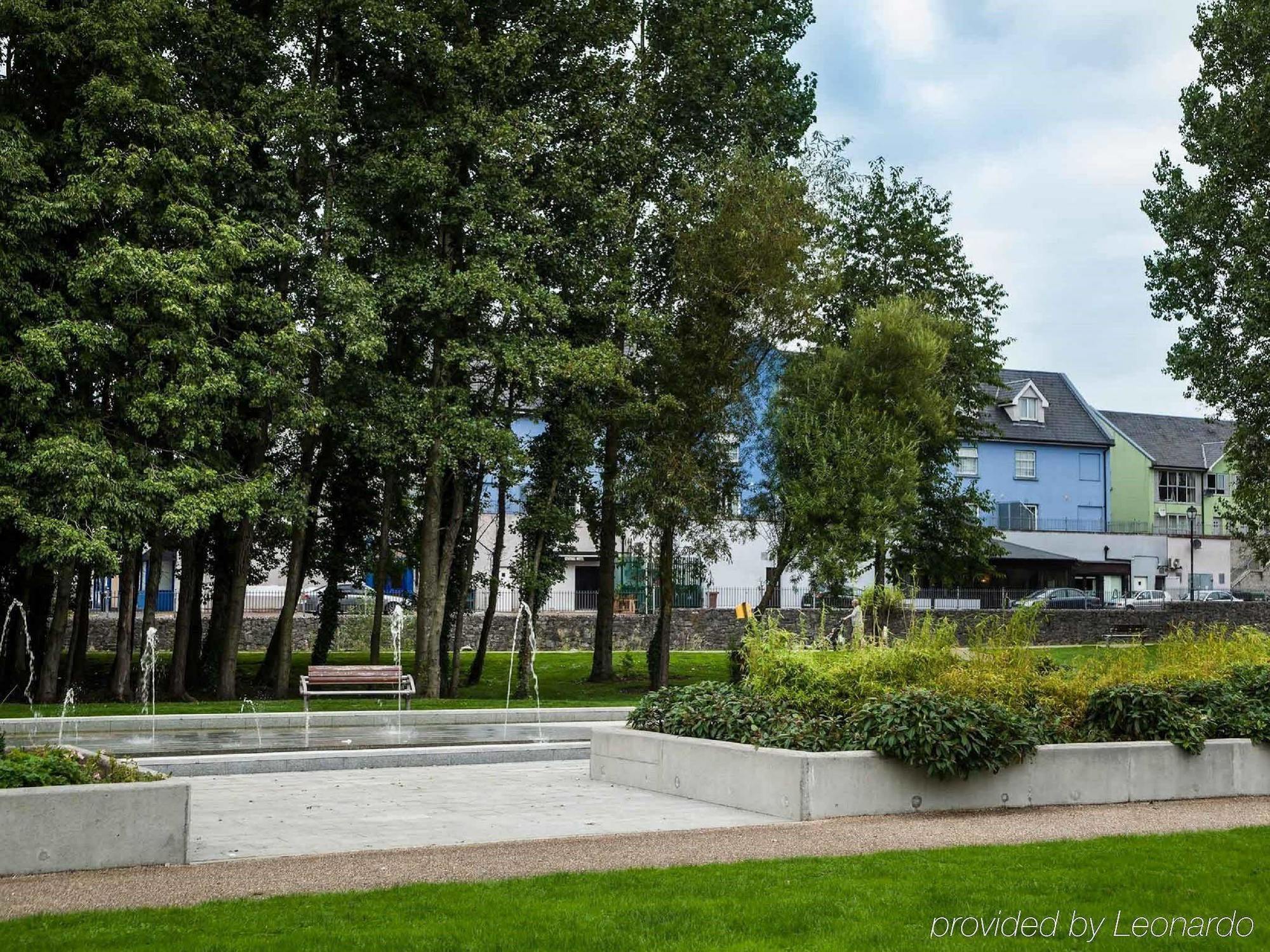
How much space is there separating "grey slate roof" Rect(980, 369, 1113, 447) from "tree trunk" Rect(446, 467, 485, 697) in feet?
119

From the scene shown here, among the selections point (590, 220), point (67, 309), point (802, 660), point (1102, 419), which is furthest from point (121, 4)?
point (1102, 419)

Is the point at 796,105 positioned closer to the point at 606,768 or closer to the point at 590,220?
the point at 590,220

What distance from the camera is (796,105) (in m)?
32.6

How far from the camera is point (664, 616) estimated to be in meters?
30.2

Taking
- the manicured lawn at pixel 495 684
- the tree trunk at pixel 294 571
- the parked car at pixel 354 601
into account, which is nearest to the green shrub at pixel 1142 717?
the manicured lawn at pixel 495 684

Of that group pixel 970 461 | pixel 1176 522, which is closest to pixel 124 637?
pixel 970 461

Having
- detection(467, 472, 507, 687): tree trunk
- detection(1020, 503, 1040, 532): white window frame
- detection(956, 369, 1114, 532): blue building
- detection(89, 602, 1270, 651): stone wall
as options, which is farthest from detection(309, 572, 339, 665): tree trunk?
detection(1020, 503, 1040, 532): white window frame

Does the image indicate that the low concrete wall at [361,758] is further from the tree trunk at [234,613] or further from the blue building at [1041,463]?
the blue building at [1041,463]

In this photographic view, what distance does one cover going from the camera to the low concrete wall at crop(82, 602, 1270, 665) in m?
39.0

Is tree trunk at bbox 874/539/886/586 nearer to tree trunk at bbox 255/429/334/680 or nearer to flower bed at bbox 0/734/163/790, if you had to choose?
tree trunk at bbox 255/429/334/680

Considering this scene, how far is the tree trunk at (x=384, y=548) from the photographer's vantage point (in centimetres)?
2812

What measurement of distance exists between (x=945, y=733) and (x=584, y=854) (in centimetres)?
360

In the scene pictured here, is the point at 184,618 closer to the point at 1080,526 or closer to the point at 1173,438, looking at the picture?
the point at 1080,526

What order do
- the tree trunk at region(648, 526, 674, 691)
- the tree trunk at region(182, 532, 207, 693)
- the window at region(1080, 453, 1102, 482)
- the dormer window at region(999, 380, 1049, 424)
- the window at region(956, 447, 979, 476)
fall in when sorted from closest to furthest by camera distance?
1. the tree trunk at region(182, 532, 207, 693)
2. the tree trunk at region(648, 526, 674, 691)
3. the window at region(956, 447, 979, 476)
4. the dormer window at region(999, 380, 1049, 424)
5. the window at region(1080, 453, 1102, 482)
